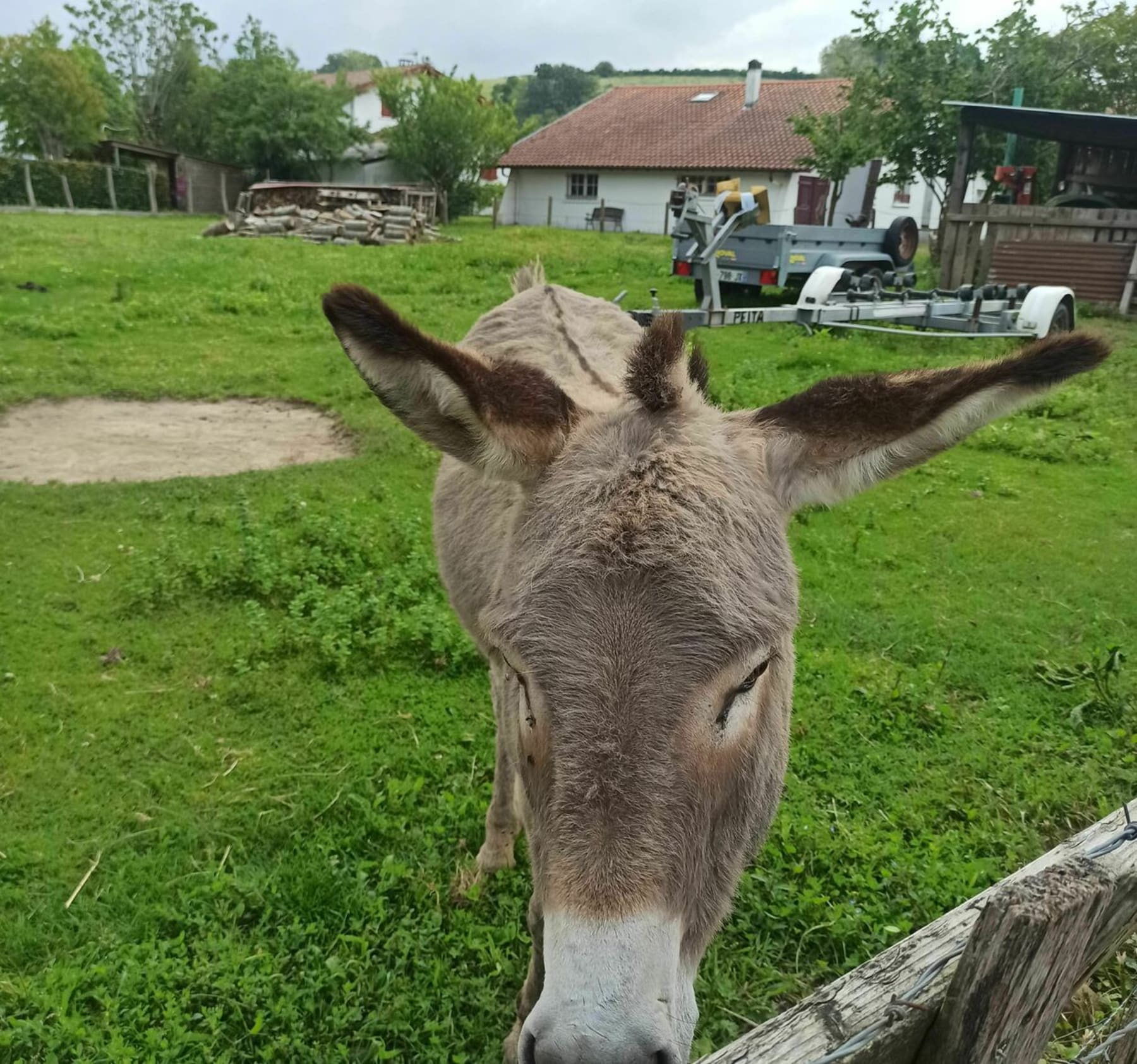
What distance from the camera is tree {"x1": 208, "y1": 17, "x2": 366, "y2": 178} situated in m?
44.2

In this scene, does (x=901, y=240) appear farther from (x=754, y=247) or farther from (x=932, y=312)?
(x=932, y=312)

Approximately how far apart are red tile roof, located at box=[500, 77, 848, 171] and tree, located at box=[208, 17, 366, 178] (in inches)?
441

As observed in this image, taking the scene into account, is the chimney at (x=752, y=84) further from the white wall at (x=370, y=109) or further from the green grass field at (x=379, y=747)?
the green grass field at (x=379, y=747)

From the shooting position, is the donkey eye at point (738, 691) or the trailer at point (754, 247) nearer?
the donkey eye at point (738, 691)

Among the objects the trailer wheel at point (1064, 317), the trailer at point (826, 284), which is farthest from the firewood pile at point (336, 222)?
the trailer wheel at point (1064, 317)

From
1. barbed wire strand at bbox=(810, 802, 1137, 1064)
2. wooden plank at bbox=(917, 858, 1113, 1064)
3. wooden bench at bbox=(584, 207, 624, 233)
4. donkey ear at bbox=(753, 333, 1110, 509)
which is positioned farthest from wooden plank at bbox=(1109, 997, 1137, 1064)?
wooden bench at bbox=(584, 207, 624, 233)

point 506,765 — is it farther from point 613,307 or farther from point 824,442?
point 613,307

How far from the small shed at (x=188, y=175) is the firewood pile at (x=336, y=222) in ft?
50.3

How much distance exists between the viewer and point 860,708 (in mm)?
4691

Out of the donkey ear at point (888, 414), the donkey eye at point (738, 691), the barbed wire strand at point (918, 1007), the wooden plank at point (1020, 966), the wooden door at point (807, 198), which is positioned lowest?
the barbed wire strand at point (918, 1007)

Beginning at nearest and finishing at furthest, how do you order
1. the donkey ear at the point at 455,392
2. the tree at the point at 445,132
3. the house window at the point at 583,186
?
1. the donkey ear at the point at 455,392
2. the tree at the point at 445,132
3. the house window at the point at 583,186

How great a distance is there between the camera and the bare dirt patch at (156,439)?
7.41 meters

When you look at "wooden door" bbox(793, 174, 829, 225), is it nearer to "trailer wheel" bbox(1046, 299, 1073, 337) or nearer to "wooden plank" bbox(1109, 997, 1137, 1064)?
"trailer wheel" bbox(1046, 299, 1073, 337)

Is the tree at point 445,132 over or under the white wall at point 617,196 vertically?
over
